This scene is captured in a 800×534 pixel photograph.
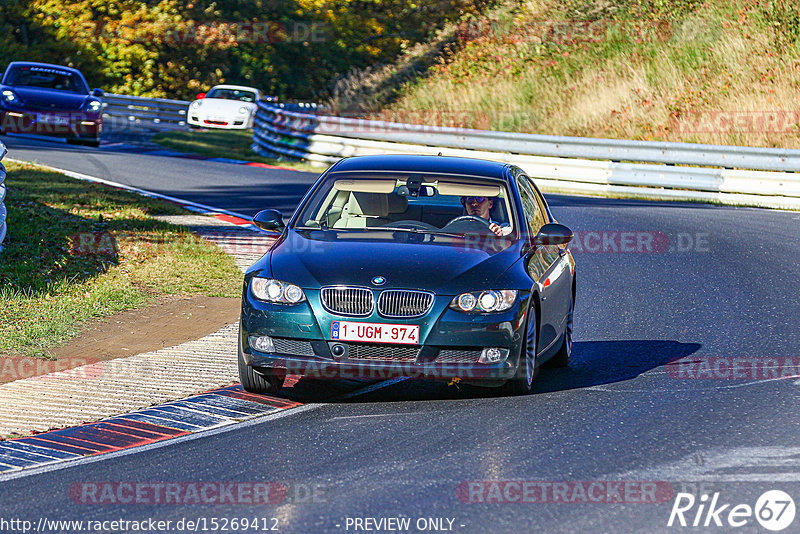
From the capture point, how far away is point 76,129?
2673 cm

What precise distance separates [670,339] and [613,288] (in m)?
2.60

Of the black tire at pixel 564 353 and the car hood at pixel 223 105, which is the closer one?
the black tire at pixel 564 353

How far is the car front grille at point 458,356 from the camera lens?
281 inches

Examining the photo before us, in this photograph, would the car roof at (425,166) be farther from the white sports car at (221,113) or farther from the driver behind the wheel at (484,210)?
the white sports car at (221,113)

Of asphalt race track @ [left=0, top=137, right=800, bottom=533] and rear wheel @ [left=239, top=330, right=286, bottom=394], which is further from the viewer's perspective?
rear wheel @ [left=239, top=330, right=286, bottom=394]

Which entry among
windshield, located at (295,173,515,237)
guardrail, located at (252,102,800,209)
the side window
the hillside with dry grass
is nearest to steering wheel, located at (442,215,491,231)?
windshield, located at (295,173,515,237)

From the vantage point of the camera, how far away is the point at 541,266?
8117 millimetres

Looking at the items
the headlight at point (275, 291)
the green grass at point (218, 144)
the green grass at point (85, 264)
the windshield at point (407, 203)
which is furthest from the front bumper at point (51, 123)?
the headlight at point (275, 291)

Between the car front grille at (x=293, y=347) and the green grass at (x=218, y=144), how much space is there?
1850 centimetres

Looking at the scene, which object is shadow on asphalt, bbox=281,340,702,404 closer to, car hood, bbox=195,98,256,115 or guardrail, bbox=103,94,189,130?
car hood, bbox=195,98,256,115

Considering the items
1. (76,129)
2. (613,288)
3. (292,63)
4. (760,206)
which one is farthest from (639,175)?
(292,63)

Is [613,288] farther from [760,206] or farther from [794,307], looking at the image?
[760,206]

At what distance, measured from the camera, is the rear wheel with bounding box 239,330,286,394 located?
7523mm

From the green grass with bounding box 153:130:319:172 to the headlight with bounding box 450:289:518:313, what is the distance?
61.0 feet
